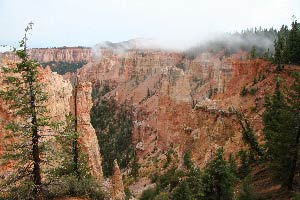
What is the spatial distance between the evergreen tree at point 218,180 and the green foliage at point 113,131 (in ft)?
206

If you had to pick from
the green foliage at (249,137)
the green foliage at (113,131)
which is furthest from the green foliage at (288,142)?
the green foliage at (113,131)

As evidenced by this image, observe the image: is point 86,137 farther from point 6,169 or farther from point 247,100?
point 247,100

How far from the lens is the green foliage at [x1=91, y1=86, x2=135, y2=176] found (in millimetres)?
115375

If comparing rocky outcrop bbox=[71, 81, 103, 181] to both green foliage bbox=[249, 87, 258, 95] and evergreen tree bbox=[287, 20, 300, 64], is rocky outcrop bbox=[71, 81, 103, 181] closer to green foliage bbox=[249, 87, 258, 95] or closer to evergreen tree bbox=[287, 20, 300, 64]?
green foliage bbox=[249, 87, 258, 95]

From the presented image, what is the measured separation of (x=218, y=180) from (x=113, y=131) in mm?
129081

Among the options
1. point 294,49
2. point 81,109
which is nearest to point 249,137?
point 81,109

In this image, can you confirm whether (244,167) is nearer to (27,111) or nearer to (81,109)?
(81,109)

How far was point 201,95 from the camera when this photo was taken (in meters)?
171

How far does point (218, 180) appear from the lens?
28.3 m

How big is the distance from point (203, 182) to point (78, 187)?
10.3m

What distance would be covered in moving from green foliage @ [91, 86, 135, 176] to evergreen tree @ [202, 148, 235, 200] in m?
62.9

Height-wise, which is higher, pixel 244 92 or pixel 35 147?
pixel 35 147

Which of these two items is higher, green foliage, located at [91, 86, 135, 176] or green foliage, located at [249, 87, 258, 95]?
green foliage, located at [249, 87, 258, 95]

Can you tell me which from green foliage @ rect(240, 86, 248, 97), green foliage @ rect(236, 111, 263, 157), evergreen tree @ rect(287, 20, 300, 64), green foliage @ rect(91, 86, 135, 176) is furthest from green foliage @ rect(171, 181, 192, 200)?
green foliage @ rect(91, 86, 135, 176)
